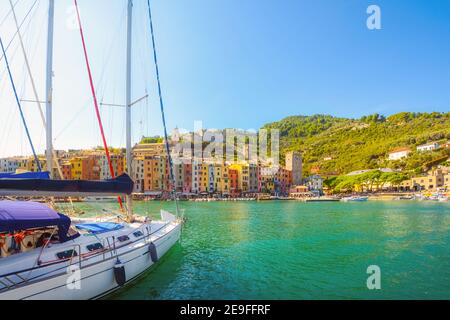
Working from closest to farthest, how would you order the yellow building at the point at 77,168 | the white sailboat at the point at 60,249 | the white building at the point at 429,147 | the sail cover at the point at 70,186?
the white sailboat at the point at 60,249 < the sail cover at the point at 70,186 < the yellow building at the point at 77,168 < the white building at the point at 429,147

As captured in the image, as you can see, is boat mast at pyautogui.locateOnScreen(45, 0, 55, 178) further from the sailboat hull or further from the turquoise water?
the turquoise water

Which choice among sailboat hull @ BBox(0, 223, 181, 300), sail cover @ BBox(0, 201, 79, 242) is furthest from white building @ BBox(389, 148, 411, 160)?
sail cover @ BBox(0, 201, 79, 242)

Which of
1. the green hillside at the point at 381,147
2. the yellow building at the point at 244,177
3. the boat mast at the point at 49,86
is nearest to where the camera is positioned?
the boat mast at the point at 49,86

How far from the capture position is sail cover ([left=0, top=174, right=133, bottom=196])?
341 inches

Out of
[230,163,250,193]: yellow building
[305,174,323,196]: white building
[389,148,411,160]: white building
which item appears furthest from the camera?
[389,148,411,160]: white building

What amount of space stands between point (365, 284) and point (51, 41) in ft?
56.0

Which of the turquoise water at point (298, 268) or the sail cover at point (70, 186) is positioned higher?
the sail cover at point (70, 186)

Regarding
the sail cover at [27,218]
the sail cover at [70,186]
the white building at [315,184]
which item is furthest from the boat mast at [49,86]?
the white building at [315,184]

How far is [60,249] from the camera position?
368 inches

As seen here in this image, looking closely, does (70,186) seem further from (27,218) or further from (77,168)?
(77,168)

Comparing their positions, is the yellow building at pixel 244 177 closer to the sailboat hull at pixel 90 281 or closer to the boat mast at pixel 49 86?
the sailboat hull at pixel 90 281

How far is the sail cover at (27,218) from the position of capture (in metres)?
7.52

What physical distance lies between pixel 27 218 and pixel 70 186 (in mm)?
1902

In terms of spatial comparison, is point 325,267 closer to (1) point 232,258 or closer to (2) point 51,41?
(1) point 232,258
